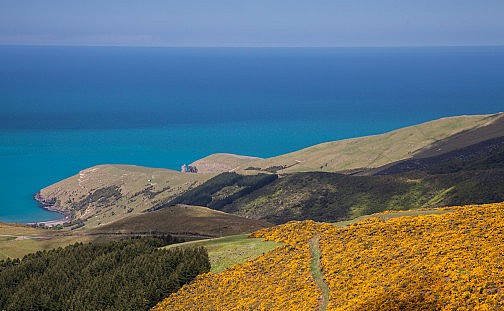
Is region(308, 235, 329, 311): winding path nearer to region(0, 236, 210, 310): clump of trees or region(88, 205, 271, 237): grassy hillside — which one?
region(0, 236, 210, 310): clump of trees

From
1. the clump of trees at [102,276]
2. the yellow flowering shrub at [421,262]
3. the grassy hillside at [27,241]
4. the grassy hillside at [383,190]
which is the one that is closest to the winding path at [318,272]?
the yellow flowering shrub at [421,262]

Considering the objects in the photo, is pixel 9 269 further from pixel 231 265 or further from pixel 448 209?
pixel 448 209

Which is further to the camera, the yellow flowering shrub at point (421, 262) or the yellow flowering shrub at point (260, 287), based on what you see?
the yellow flowering shrub at point (260, 287)

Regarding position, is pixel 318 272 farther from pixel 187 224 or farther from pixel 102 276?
pixel 187 224

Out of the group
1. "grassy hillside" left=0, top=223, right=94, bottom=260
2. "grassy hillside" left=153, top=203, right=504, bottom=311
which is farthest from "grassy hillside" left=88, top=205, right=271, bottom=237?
"grassy hillside" left=153, top=203, right=504, bottom=311

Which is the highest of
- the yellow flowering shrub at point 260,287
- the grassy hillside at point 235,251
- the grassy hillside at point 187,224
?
the grassy hillside at point 187,224

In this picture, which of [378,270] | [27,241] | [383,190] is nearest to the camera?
[378,270]

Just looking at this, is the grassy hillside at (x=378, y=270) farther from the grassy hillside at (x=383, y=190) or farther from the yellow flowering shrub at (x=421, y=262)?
the grassy hillside at (x=383, y=190)

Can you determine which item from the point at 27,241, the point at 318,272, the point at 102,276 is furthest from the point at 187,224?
the point at 318,272
